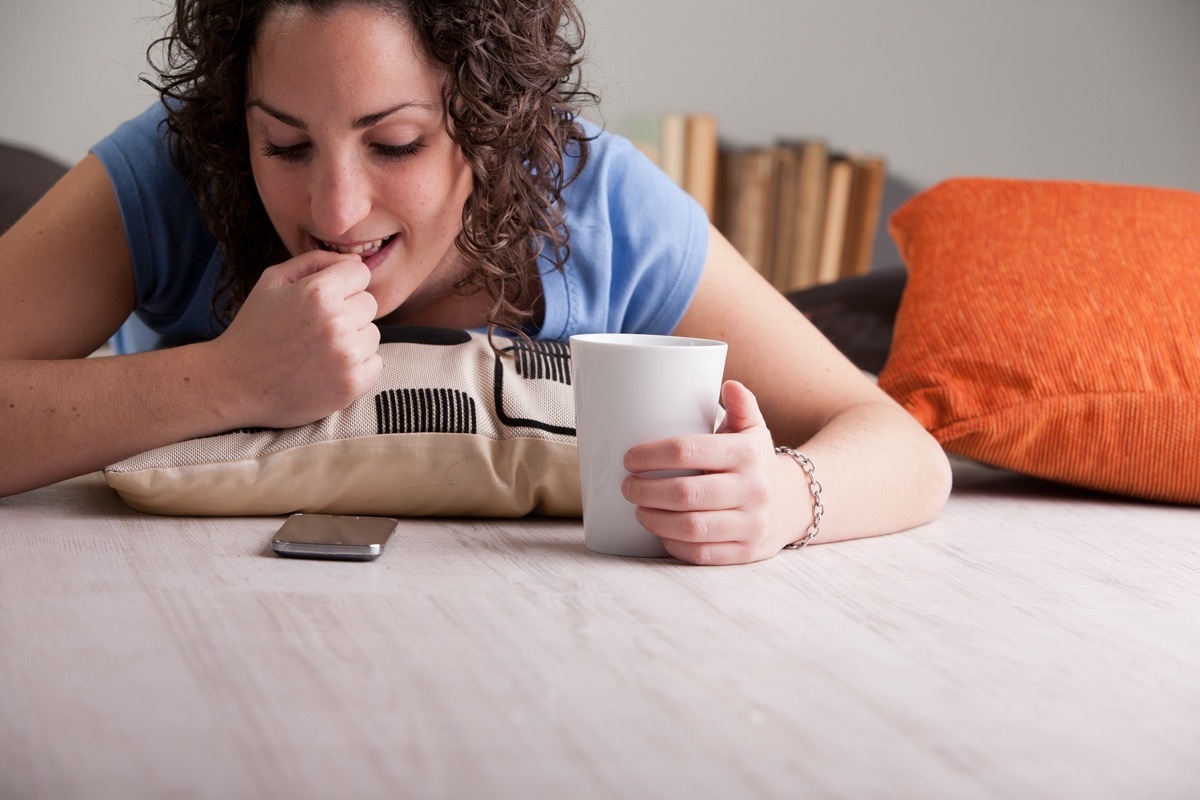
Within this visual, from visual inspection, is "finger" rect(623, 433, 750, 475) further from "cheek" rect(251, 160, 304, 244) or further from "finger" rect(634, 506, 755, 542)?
"cheek" rect(251, 160, 304, 244)

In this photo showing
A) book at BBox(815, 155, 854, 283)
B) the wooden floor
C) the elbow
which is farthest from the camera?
book at BBox(815, 155, 854, 283)

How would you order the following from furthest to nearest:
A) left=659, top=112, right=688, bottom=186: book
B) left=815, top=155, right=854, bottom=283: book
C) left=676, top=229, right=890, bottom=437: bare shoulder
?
left=815, top=155, right=854, bottom=283: book
left=659, top=112, right=688, bottom=186: book
left=676, top=229, right=890, bottom=437: bare shoulder

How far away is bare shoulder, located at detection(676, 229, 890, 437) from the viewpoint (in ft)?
3.75

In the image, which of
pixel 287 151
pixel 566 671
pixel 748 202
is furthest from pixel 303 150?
pixel 748 202

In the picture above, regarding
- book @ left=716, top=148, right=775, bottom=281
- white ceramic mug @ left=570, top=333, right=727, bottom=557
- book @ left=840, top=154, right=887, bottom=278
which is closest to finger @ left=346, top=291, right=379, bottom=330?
white ceramic mug @ left=570, top=333, right=727, bottom=557

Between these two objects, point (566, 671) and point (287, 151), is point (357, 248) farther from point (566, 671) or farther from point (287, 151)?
point (566, 671)

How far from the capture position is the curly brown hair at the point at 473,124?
100 centimetres

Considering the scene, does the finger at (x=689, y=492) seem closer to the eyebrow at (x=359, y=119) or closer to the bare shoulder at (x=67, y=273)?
the eyebrow at (x=359, y=119)

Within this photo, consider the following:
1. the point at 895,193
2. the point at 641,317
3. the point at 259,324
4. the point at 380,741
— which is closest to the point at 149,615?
the point at 380,741

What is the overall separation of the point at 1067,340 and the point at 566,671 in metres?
0.82

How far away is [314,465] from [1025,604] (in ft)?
1.82

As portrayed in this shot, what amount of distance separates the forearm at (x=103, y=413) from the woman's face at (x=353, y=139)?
0.17m

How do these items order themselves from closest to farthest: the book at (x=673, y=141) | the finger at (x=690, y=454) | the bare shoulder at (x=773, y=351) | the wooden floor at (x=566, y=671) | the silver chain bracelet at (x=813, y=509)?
the wooden floor at (x=566, y=671), the finger at (x=690, y=454), the silver chain bracelet at (x=813, y=509), the bare shoulder at (x=773, y=351), the book at (x=673, y=141)

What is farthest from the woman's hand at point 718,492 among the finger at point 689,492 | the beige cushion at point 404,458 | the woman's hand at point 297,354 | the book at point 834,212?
the book at point 834,212
